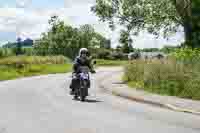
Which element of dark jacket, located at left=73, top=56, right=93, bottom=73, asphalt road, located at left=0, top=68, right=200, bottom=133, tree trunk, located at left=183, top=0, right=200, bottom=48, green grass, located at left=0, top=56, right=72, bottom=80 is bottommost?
green grass, located at left=0, top=56, right=72, bottom=80

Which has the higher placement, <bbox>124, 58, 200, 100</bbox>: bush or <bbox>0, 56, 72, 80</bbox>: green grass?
<bbox>124, 58, 200, 100</bbox>: bush

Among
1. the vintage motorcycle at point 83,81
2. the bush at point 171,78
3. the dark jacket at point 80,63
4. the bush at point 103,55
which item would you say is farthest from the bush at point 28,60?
the vintage motorcycle at point 83,81

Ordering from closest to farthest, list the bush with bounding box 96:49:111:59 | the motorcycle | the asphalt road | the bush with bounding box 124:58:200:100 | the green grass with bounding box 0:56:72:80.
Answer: the asphalt road < the motorcycle < the bush with bounding box 124:58:200:100 < the green grass with bounding box 0:56:72:80 < the bush with bounding box 96:49:111:59

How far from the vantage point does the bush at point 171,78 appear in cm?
2108

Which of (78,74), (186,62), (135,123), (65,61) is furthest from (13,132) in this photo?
(65,61)

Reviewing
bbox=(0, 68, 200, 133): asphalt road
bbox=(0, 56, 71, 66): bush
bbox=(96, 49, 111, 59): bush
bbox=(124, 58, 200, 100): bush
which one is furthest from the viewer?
bbox=(96, 49, 111, 59): bush

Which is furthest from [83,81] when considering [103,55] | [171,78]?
[103,55]

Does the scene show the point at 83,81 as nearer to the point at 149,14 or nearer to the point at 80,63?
the point at 80,63

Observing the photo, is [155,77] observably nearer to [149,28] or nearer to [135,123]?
[135,123]

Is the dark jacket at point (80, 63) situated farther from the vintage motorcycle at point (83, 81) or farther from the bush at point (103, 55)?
the bush at point (103, 55)

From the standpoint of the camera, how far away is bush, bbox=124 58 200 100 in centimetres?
2108

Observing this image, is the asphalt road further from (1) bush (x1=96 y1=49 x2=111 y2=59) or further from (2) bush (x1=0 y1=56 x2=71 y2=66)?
(1) bush (x1=96 y1=49 x2=111 y2=59)

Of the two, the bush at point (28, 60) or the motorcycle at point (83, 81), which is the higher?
the motorcycle at point (83, 81)

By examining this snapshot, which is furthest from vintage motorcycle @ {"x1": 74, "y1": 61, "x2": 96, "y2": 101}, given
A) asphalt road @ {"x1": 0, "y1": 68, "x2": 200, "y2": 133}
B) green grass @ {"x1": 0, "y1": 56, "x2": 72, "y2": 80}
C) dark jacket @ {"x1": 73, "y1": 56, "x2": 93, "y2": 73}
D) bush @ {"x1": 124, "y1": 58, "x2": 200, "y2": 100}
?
green grass @ {"x1": 0, "y1": 56, "x2": 72, "y2": 80}
